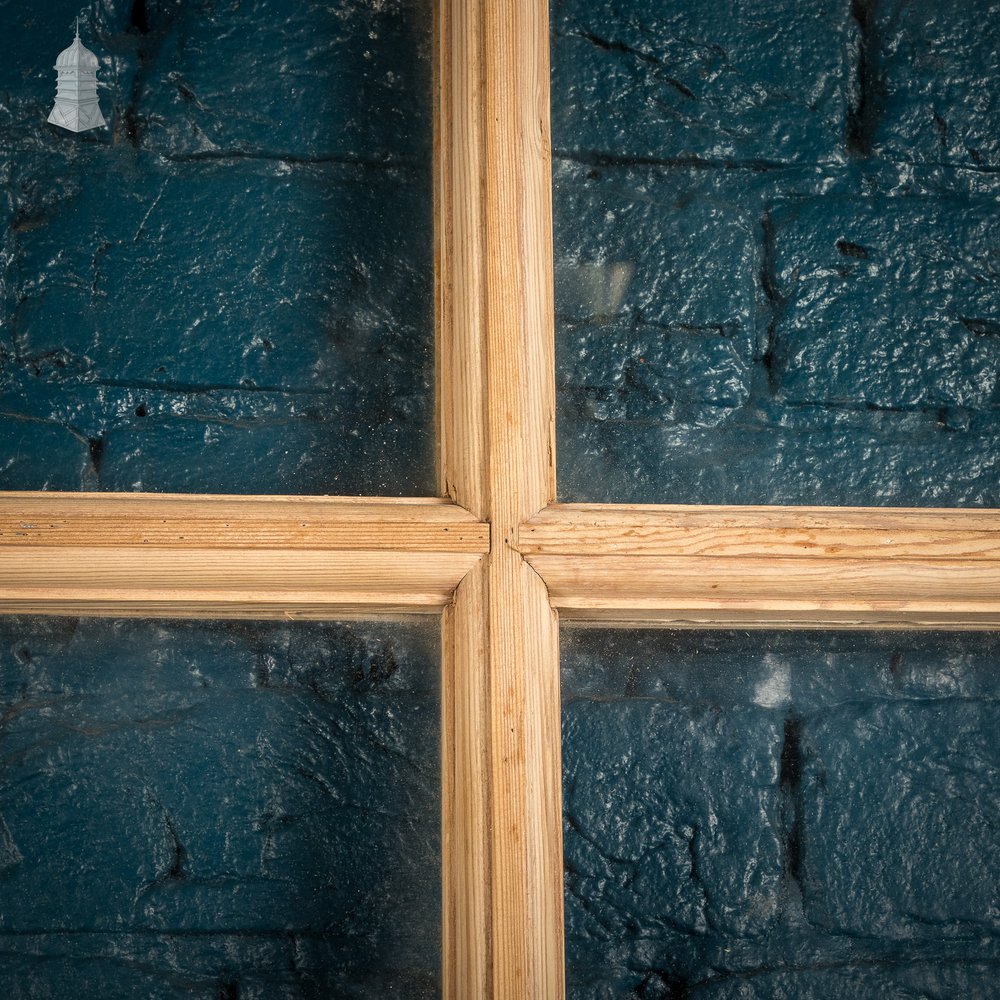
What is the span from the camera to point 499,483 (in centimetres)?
80

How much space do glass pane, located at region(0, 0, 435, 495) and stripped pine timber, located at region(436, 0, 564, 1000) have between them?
0.06m

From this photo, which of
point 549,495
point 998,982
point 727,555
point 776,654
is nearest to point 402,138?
point 549,495

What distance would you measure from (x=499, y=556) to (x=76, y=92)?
58 centimetres

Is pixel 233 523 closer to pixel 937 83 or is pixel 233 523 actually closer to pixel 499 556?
pixel 499 556

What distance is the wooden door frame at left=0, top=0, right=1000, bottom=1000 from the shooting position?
77cm

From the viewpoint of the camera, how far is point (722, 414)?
912mm

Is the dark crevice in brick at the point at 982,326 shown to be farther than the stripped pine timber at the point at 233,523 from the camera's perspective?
Yes

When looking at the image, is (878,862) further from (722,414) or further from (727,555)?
(722,414)

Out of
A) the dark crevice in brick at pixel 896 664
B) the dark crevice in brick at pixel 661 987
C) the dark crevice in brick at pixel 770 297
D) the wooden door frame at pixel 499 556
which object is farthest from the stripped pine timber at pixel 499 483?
the dark crevice in brick at pixel 896 664

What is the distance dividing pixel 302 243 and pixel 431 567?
0.33m

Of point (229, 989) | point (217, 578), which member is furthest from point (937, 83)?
point (229, 989)

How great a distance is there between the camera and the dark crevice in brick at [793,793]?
2.88ft

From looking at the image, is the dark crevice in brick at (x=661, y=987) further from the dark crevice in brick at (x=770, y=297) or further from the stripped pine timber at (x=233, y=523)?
the dark crevice in brick at (x=770, y=297)

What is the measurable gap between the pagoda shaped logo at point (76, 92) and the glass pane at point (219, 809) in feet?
1.48
